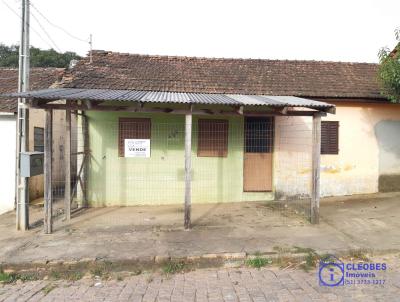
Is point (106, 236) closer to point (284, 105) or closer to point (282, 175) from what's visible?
point (284, 105)

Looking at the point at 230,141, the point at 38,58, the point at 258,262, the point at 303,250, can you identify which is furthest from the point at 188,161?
the point at 38,58

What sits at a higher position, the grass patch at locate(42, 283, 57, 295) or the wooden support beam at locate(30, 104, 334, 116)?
the wooden support beam at locate(30, 104, 334, 116)

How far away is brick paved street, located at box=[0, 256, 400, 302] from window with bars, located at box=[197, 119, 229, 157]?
14.6ft

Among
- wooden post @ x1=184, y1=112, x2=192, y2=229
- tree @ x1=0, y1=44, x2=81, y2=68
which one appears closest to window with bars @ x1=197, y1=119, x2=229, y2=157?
wooden post @ x1=184, y1=112, x2=192, y2=229

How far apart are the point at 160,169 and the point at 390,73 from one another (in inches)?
240

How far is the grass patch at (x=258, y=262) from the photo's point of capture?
4.71 m

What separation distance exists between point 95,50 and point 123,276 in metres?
8.11

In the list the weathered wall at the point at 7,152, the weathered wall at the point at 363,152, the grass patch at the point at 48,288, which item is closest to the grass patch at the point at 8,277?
the grass patch at the point at 48,288

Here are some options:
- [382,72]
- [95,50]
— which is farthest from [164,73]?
[382,72]

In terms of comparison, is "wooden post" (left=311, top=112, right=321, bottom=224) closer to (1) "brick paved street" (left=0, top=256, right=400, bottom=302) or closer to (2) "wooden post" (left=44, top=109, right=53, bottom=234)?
(1) "brick paved street" (left=0, top=256, right=400, bottom=302)

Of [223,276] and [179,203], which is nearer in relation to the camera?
[223,276]

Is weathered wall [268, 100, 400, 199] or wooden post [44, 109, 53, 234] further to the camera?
weathered wall [268, 100, 400, 199]

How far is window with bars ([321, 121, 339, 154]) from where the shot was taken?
359 inches

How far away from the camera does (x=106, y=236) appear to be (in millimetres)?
5754
